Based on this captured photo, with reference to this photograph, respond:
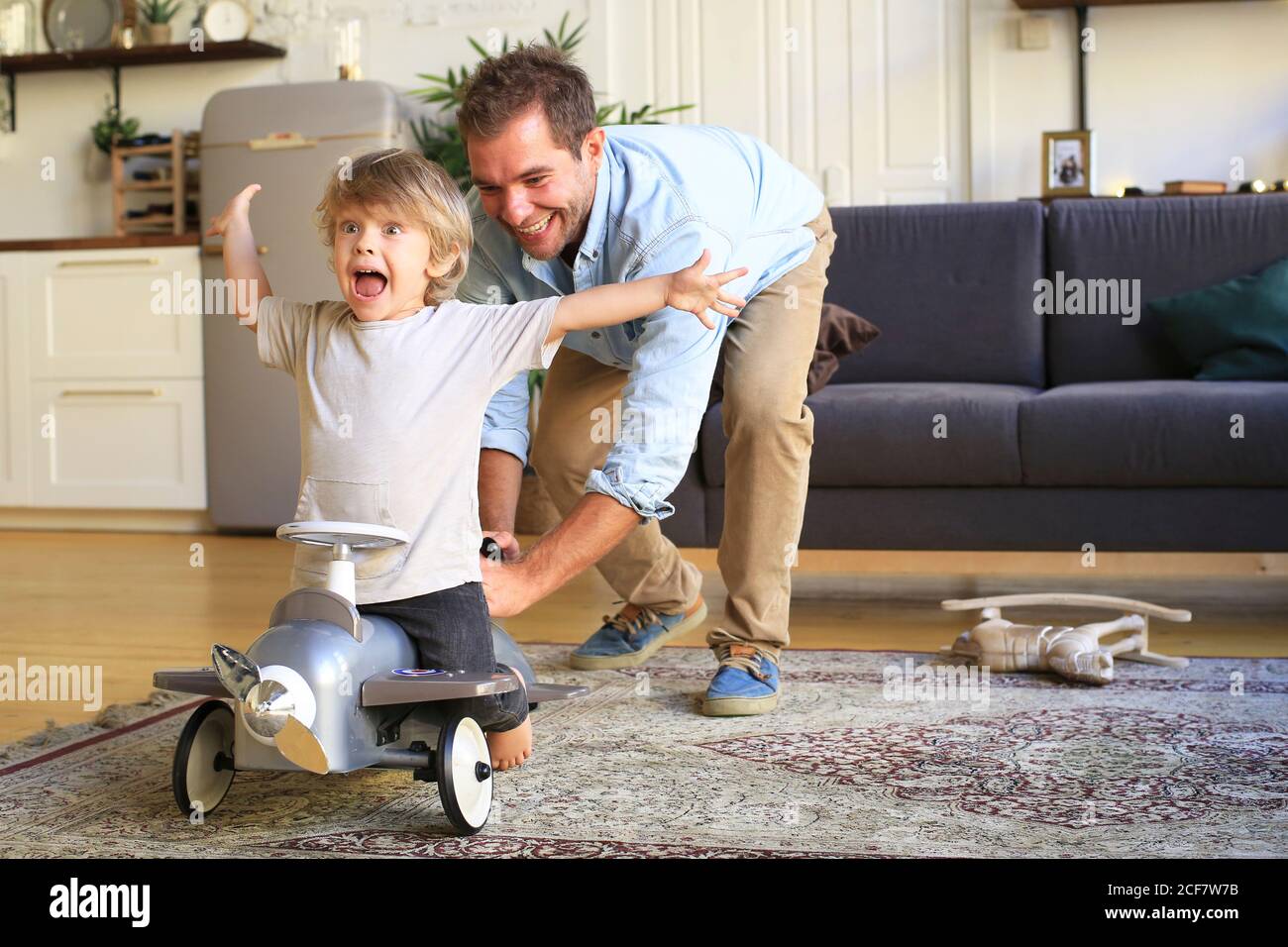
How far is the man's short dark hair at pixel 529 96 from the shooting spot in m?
1.63

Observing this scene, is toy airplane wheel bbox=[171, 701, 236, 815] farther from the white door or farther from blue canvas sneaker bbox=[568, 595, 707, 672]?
the white door

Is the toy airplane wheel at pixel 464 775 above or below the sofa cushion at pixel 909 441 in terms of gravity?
below

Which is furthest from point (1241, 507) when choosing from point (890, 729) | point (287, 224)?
point (287, 224)

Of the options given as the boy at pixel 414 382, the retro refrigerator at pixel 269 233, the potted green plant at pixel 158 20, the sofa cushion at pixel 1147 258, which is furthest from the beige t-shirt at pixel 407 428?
the potted green plant at pixel 158 20

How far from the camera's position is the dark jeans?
1425mm

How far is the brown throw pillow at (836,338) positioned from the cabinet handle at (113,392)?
247 centimetres

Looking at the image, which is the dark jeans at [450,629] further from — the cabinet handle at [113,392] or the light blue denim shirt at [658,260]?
the cabinet handle at [113,392]

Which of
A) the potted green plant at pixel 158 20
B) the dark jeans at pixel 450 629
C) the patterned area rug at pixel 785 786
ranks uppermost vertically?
the potted green plant at pixel 158 20

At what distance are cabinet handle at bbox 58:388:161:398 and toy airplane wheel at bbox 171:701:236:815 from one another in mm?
3367

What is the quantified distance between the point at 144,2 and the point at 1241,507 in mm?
4068

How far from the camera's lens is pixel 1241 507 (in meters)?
2.58

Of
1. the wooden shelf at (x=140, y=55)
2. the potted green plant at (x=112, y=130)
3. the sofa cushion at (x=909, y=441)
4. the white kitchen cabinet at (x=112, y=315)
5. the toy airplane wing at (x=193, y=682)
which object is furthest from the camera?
the potted green plant at (x=112, y=130)

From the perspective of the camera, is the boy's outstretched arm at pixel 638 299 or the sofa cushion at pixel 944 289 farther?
the sofa cushion at pixel 944 289
